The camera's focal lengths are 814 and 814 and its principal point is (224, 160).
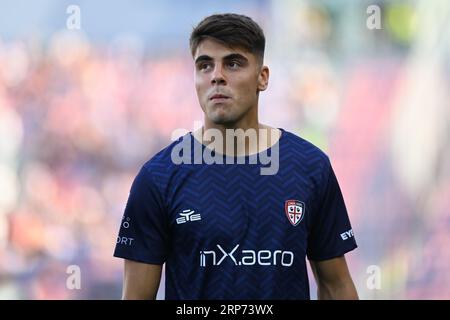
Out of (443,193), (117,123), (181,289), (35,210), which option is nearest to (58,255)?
(35,210)

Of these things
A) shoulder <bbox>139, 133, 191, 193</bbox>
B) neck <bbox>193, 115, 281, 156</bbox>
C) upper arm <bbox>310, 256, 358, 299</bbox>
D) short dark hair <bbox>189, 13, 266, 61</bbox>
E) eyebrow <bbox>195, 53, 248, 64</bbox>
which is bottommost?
upper arm <bbox>310, 256, 358, 299</bbox>

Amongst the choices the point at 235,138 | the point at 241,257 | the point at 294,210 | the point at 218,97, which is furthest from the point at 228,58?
the point at 241,257

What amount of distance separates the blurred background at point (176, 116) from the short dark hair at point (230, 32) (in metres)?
2.85

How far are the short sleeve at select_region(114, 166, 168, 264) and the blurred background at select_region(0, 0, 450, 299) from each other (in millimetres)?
2971

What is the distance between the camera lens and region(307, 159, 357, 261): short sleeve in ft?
8.95

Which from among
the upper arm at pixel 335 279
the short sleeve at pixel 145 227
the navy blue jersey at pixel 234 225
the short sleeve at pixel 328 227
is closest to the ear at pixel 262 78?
the navy blue jersey at pixel 234 225

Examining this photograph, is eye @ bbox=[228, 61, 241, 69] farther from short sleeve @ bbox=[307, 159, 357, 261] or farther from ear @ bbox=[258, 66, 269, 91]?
short sleeve @ bbox=[307, 159, 357, 261]

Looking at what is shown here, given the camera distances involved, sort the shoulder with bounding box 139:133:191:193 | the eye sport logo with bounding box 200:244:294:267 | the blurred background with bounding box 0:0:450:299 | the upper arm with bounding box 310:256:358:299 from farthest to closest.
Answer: the blurred background with bounding box 0:0:450:299 < the upper arm with bounding box 310:256:358:299 < the shoulder with bounding box 139:133:191:193 < the eye sport logo with bounding box 200:244:294:267

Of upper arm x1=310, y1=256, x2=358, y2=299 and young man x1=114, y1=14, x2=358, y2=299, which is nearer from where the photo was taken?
young man x1=114, y1=14, x2=358, y2=299

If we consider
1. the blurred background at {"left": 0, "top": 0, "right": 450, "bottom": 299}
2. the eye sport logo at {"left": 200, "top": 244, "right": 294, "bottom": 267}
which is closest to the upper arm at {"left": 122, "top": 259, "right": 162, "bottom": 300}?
the eye sport logo at {"left": 200, "top": 244, "right": 294, "bottom": 267}

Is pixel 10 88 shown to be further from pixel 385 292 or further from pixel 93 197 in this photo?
pixel 385 292

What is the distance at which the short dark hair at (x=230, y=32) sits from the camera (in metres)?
2.68

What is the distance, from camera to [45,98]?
5.67 meters

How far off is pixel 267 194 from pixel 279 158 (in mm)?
145
